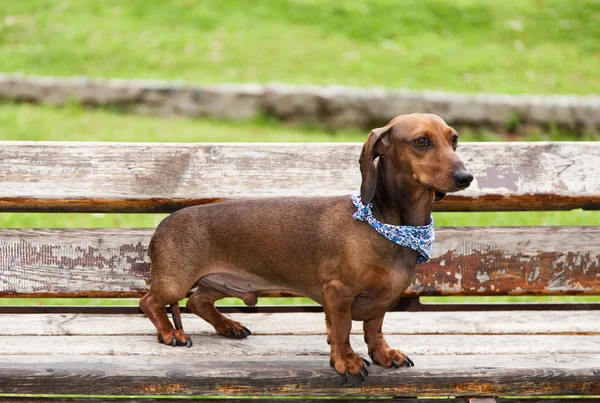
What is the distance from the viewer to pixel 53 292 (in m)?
3.62

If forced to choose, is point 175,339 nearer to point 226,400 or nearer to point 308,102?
point 226,400

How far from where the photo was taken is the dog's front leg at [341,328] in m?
2.92

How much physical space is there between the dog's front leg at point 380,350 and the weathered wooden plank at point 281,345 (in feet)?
0.50

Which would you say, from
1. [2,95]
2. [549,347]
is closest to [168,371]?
[549,347]

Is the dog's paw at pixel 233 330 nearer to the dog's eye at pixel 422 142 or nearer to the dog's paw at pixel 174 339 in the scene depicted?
the dog's paw at pixel 174 339

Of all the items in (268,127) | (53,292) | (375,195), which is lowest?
(268,127)

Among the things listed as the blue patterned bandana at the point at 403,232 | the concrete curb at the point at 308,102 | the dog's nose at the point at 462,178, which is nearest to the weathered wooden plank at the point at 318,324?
the blue patterned bandana at the point at 403,232

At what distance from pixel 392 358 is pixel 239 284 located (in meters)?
0.72

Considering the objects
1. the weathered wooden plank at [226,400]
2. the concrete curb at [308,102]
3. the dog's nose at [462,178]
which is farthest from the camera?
the concrete curb at [308,102]

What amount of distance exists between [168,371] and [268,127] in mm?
5512

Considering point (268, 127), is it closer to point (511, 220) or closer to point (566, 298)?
point (511, 220)

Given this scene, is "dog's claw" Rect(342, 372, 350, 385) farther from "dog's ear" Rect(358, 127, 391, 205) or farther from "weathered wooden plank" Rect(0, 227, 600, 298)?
"weathered wooden plank" Rect(0, 227, 600, 298)

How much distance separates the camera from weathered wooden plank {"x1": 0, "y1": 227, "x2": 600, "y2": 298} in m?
3.61

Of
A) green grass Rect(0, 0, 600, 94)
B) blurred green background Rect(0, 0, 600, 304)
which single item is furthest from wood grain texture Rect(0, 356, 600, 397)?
green grass Rect(0, 0, 600, 94)
